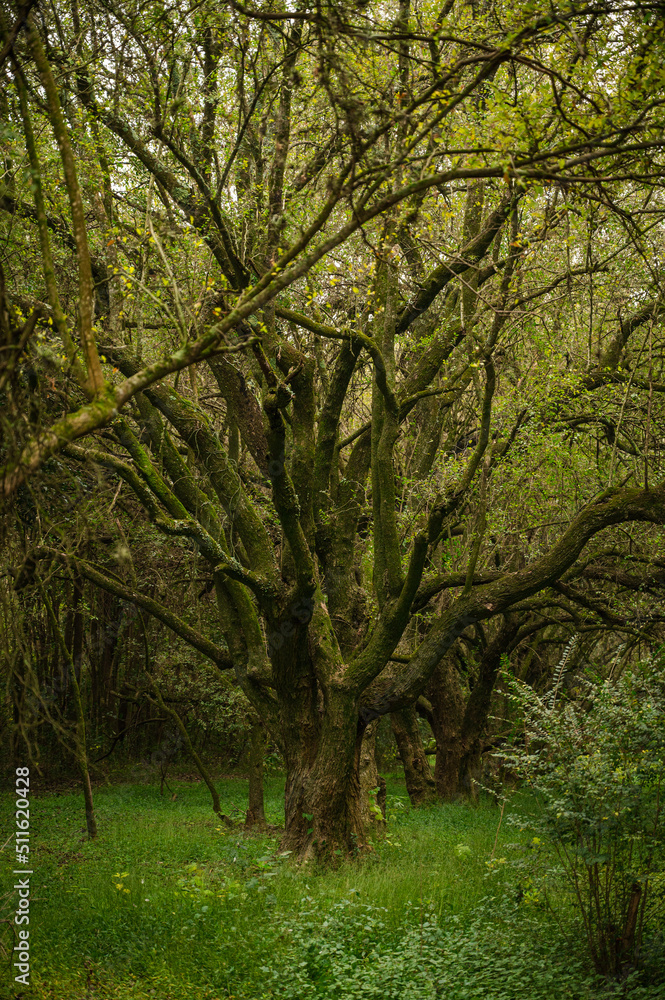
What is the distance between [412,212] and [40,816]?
1222cm

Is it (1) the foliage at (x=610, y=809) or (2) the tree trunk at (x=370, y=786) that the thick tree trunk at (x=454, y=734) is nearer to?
(2) the tree trunk at (x=370, y=786)

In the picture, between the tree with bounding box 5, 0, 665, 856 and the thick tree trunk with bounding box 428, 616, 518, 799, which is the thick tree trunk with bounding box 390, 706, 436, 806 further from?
the tree with bounding box 5, 0, 665, 856

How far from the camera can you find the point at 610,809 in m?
5.05

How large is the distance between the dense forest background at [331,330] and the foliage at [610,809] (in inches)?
4.2

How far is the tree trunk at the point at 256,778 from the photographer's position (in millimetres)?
11945

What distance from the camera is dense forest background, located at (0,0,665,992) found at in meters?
4.63

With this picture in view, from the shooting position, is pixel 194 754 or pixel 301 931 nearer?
pixel 301 931

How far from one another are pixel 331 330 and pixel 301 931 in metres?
5.53

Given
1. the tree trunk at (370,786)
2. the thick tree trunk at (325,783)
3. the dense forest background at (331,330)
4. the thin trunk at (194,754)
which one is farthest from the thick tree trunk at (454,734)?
the thick tree trunk at (325,783)

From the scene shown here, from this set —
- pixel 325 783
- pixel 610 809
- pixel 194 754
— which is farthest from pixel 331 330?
pixel 194 754

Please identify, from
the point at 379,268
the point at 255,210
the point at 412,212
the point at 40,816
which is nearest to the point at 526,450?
the point at 379,268

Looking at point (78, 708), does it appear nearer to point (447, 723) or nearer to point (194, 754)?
point (194, 754)

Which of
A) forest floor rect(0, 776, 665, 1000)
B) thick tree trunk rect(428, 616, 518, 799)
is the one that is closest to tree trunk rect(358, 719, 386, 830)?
forest floor rect(0, 776, 665, 1000)

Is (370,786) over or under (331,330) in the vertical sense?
under
